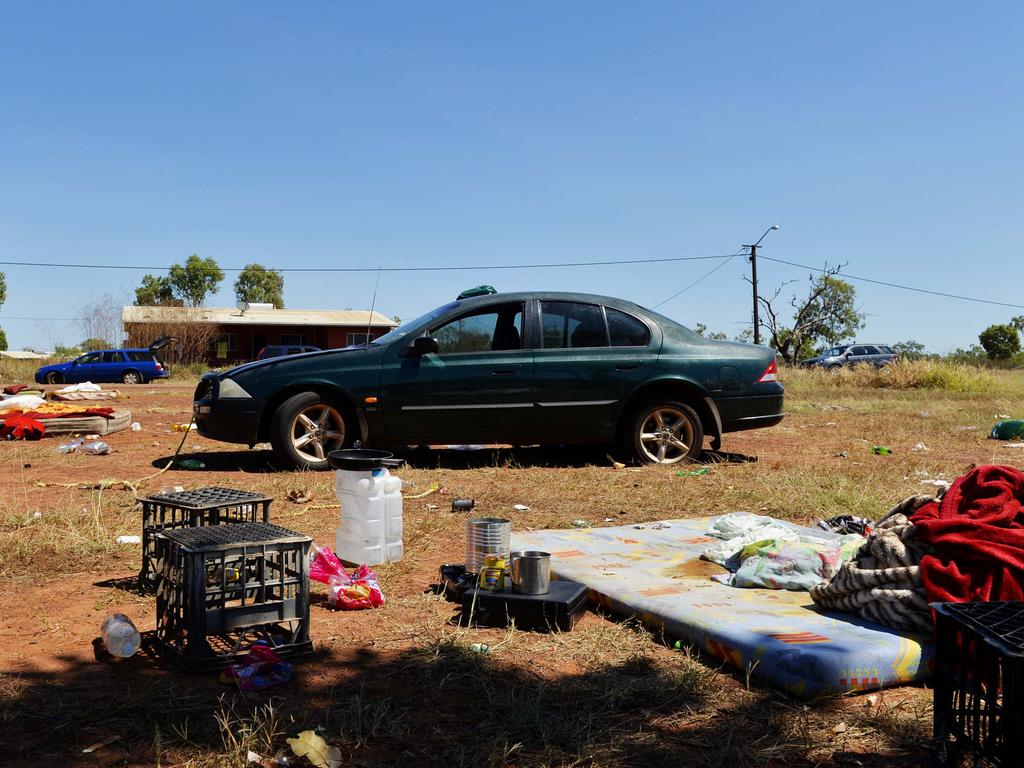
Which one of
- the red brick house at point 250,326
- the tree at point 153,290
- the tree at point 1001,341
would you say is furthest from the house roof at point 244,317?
the tree at point 1001,341

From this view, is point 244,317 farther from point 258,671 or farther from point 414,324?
point 258,671

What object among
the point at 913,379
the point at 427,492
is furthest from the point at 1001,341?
the point at 427,492

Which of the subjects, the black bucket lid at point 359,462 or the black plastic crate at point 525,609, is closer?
the black plastic crate at point 525,609

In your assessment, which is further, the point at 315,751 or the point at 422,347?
the point at 422,347

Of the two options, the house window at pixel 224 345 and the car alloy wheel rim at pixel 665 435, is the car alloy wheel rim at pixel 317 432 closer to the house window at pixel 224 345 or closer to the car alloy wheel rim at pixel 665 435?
the car alloy wheel rim at pixel 665 435

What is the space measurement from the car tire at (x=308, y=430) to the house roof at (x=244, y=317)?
127 feet

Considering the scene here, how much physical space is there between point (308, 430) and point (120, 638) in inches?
184

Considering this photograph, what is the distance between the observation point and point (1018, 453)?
9594 mm

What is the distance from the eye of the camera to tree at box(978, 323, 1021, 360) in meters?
51.0

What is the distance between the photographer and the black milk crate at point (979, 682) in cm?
208

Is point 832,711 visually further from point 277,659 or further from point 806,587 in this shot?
point 277,659

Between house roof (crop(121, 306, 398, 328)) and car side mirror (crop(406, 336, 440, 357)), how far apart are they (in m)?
38.6

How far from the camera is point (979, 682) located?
229 cm

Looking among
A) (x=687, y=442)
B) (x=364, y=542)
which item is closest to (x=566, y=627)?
(x=364, y=542)
